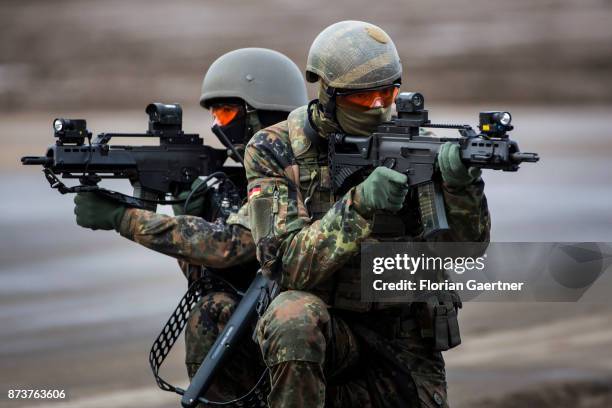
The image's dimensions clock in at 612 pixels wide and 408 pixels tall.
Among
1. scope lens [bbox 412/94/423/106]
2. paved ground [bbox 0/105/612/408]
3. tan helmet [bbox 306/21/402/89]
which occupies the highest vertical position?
tan helmet [bbox 306/21/402/89]

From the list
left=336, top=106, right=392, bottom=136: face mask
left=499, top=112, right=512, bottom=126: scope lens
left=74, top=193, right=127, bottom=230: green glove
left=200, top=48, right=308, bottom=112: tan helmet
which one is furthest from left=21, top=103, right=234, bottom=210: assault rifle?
left=499, top=112, right=512, bottom=126: scope lens

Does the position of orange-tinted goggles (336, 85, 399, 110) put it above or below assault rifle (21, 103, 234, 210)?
above

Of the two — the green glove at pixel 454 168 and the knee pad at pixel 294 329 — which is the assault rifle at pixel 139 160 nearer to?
the knee pad at pixel 294 329

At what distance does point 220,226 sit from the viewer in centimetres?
475

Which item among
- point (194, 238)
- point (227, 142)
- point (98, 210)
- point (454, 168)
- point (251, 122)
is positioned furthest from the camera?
point (251, 122)

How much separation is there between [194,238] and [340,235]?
78cm

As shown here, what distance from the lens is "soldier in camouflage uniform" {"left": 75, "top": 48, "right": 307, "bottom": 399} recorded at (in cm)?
471

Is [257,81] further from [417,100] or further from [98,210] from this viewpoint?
[417,100]

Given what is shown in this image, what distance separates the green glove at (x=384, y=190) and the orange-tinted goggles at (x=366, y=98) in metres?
0.31

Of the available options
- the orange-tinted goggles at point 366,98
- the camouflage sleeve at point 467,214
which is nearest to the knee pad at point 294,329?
the camouflage sleeve at point 467,214

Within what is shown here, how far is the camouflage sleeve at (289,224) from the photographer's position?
4078 millimetres

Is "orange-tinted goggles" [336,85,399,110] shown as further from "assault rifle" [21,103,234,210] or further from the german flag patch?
"assault rifle" [21,103,234,210]

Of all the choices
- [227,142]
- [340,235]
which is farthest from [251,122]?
[340,235]

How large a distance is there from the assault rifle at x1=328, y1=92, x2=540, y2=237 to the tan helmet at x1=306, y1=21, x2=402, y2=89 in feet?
0.33
